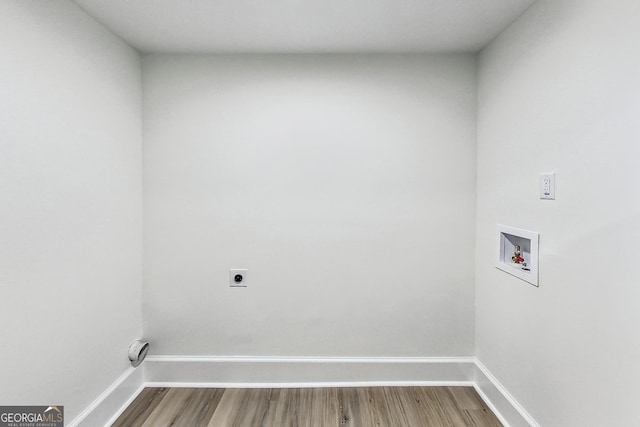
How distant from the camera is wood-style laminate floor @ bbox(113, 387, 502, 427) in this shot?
179 centimetres

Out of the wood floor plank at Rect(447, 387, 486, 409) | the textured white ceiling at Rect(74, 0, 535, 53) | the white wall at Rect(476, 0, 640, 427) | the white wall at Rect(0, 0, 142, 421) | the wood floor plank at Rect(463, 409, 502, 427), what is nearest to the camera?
the white wall at Rect(476, 0, 640, 427)

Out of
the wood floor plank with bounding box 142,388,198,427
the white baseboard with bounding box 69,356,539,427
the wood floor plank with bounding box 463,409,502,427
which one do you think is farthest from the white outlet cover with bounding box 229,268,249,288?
the wood floor plank with bounding box 463,409,502,427

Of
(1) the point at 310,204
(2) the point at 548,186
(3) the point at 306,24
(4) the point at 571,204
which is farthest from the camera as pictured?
(1) the point at 310,204

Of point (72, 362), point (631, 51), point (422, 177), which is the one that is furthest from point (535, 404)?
point (72, 362)

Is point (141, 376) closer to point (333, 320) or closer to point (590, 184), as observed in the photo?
point (333, 320)

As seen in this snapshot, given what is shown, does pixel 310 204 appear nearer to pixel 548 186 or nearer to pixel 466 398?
pixel 548 186

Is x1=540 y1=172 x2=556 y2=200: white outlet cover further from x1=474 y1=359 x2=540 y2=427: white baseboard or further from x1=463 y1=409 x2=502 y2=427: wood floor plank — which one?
x1=463 y1=409 x2=502 y2=427: wood floor plank

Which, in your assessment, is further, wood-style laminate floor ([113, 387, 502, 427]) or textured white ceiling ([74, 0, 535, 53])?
wood-style laminate floor ([113, 387, 502, 427])

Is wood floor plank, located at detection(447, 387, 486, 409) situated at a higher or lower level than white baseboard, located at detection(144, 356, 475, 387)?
lower

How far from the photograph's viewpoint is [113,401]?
182 cm

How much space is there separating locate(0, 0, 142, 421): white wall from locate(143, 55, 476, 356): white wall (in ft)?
0.81

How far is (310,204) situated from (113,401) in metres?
1.63
